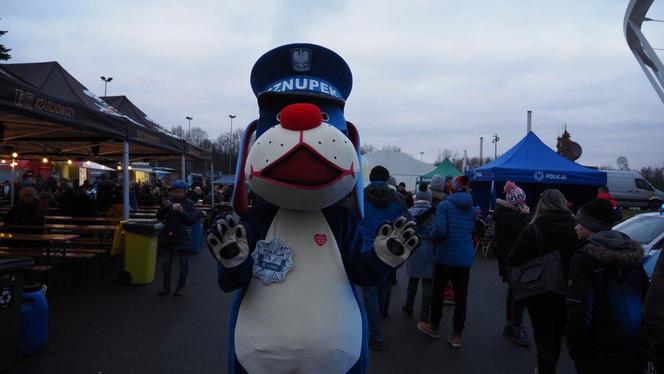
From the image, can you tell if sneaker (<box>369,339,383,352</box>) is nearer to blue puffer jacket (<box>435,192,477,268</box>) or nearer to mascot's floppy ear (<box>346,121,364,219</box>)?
blue puffer jacket (<box>435,192,477,268</box>)

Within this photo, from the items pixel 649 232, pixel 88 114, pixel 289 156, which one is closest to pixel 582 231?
pixel 289 156

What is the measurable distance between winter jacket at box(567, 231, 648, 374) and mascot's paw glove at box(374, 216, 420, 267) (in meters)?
1.35

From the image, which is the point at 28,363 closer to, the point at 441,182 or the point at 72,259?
the point at 72,259

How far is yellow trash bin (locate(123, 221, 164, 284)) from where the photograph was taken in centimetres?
735

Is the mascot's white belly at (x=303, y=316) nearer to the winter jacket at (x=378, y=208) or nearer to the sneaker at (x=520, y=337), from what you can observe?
the winter jacket at (x=378, y=208)

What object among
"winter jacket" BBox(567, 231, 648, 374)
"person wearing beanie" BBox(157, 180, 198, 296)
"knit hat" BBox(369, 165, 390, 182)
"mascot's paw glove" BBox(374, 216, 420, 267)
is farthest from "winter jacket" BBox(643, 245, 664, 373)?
"person wearing beanie" BBox(157, 180, 198, 296)

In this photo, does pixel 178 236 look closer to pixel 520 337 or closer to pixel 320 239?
pixel 520 337

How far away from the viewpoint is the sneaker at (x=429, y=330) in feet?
16.8

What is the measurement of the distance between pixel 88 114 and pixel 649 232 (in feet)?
25.9

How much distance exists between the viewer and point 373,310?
4559 mm

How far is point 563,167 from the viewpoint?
10844 millimetres

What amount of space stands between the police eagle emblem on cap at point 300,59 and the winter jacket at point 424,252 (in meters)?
3.02

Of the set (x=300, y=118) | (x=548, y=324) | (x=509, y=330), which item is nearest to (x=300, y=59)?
(x=300, y=118)

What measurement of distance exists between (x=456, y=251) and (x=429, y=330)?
1099 mm
